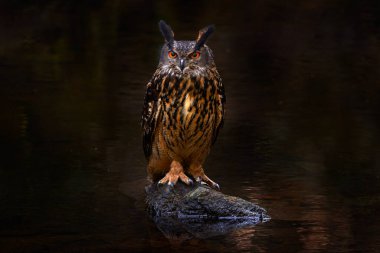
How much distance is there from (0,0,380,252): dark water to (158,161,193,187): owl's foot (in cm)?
29

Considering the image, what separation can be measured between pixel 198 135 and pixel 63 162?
6.45ft

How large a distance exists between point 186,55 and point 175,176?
0.89 metres

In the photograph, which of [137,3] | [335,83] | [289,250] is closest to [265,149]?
[289,250]

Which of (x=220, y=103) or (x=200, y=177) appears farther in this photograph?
(x=200, y=177)

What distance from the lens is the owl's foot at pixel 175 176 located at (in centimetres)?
774

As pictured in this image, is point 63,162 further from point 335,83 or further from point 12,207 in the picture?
point 335,83

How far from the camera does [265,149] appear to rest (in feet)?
32.3

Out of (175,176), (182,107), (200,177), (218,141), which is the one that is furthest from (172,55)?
(218,141)

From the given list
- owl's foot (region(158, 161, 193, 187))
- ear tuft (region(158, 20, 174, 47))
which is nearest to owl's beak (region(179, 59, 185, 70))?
ear tuft (region(158, 20, 174, 47))

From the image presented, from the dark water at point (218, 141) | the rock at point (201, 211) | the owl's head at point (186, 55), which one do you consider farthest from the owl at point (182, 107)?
the dark water at point (218, 141)

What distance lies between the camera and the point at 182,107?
7.50 meters

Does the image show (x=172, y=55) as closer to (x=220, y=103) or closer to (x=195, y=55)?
(x=195, y=55)

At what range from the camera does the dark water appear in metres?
7.28

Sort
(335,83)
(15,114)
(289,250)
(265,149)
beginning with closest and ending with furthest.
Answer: (289,250) → (265,149) → (15,114) → (335,83)
